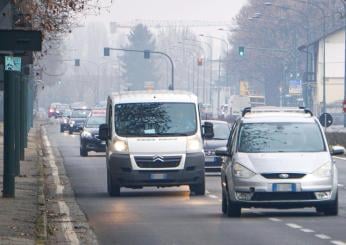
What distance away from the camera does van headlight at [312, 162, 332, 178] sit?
24094mm

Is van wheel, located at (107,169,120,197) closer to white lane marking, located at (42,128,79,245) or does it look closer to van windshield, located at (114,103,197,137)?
van windshield, located at (114,103,197,137)

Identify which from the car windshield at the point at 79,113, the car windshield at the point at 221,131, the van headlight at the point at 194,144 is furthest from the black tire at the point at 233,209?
the car windshield at the point at 79,113

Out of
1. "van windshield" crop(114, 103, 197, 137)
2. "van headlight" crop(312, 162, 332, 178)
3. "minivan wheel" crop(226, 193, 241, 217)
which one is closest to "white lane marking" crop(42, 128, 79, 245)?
"van windshield" crop(114, 103, 197, 137)

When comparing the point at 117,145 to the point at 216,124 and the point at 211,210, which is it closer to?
the point at 211,210

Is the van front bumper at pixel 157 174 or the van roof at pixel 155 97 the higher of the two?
the van roof at pixel 155 97

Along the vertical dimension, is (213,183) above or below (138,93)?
below

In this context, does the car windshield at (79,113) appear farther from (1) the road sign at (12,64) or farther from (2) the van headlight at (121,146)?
(1) the road sign at (12,64)

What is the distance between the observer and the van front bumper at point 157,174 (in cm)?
3142

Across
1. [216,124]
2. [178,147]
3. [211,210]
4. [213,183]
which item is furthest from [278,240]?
[216,124]

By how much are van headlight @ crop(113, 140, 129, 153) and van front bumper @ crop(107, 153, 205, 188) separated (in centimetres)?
15

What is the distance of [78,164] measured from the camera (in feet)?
165

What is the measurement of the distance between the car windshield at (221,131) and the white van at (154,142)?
954 cm

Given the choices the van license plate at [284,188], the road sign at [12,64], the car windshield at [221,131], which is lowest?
the car windshield at [221,131]

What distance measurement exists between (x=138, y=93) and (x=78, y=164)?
57.8 ft
